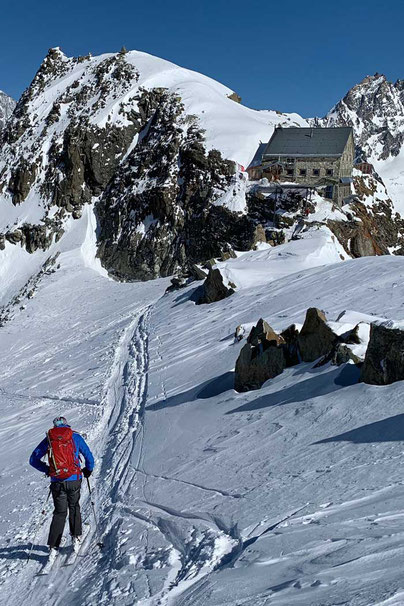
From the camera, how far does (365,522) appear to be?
236 inches

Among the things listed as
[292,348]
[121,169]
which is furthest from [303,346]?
[121,169]

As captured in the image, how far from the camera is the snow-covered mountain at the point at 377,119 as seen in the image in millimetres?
146625

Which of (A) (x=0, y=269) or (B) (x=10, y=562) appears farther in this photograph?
(A) (x=0, y=269)

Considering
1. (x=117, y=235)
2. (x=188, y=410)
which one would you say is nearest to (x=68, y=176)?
(x=117, y=235)

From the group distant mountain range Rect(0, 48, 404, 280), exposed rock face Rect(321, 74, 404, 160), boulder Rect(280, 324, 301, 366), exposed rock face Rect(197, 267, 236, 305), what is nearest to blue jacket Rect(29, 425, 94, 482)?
boulder Rect(280, 324, 301, 366)

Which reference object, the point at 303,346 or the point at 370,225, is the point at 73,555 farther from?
the point at 370,225

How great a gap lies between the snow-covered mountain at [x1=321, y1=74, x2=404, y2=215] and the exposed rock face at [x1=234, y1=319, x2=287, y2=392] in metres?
136

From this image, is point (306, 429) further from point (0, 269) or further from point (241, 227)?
point (0, 269)

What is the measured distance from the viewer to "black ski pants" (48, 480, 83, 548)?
777 cm

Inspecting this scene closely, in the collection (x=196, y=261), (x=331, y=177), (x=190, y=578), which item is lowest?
(x=190, y=578)

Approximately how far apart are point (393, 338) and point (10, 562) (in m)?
7.18

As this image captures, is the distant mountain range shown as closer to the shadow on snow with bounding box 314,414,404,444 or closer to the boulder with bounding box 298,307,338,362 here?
the boulder with bounding box 298,307,338,362

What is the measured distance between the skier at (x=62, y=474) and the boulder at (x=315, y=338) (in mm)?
6444

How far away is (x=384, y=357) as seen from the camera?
32.8 ft
